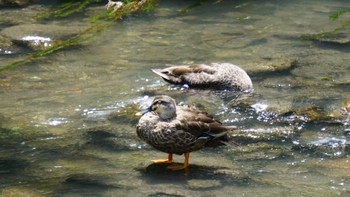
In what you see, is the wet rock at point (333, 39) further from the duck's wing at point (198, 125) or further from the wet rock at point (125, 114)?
the duck's wing at point (198, 125)

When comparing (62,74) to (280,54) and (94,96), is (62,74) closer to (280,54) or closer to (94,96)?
(94,96)

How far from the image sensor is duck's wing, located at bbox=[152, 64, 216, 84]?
955 centimetres

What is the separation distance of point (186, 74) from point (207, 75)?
277 millimetres

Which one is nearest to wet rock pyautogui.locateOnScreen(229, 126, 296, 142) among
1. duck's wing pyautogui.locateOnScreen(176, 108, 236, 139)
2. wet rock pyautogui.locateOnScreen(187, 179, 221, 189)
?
duck's wing pyautogui.locateOnScreen(176, 108, 236, 139)

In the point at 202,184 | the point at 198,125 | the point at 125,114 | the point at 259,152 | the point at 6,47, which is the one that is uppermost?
the point at 198,125

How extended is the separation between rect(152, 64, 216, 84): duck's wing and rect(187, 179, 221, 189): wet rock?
11.3 feet

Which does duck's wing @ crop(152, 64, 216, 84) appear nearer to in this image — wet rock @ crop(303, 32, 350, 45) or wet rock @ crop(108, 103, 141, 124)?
wet rock @ crop(108, 103, 141, 124)

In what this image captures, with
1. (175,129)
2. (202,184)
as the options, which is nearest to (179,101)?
(175,129)

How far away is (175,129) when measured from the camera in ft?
21.0

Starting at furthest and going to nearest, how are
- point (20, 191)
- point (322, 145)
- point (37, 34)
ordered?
point (37, 34), point (322, 145), point (20, 191)

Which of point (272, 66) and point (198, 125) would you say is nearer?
point (198, 125)

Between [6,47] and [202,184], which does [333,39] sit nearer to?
[6,47]

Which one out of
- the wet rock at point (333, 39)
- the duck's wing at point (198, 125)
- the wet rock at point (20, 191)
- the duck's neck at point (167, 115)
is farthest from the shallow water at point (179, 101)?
the duck's neck at point (167, 115)

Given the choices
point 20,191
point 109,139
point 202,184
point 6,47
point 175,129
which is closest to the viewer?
point 20,191
